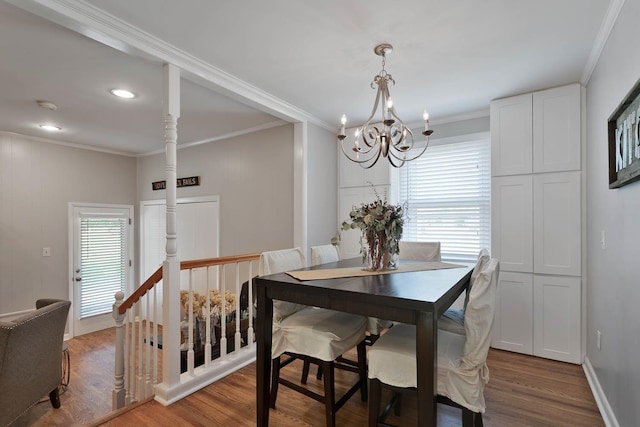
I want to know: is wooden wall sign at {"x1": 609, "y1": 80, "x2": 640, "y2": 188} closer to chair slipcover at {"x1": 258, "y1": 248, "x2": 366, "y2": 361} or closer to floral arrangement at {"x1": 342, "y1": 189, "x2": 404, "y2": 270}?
floral arrangement at {"x1": 342, "y1": 189, "x2": 404, "y2": 270}

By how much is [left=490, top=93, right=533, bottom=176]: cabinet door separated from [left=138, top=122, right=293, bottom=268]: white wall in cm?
219

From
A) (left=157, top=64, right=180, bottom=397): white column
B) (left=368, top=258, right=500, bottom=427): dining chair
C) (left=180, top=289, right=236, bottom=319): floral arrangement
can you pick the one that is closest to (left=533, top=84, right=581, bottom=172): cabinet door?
(left=368, top=258, right=500, bottom=427): dining chair

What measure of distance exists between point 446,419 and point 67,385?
3.82 m

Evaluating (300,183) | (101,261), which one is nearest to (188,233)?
(101,261)

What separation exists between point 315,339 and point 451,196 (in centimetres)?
253

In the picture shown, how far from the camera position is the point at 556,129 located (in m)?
2.86

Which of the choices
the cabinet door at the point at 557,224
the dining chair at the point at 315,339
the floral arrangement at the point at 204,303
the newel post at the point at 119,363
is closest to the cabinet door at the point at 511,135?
the cabinet door at the point at 557,224

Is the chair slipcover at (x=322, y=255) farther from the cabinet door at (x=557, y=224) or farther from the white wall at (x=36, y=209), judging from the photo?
the white wall at (x=36, y=209)

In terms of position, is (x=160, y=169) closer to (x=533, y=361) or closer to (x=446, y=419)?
(x=446, y=419)

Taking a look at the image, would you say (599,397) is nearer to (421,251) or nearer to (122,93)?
(421,251)

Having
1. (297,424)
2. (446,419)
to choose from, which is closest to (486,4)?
(446,419)

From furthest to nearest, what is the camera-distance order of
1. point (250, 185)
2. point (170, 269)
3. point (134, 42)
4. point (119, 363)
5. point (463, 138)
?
point (250, 185), point (463, 138), point (119, 363), point (170, 269), point (134, 42)

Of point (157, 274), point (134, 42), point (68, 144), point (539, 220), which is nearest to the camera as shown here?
point (134, 42)

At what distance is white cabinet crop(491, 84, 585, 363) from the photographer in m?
2.79
